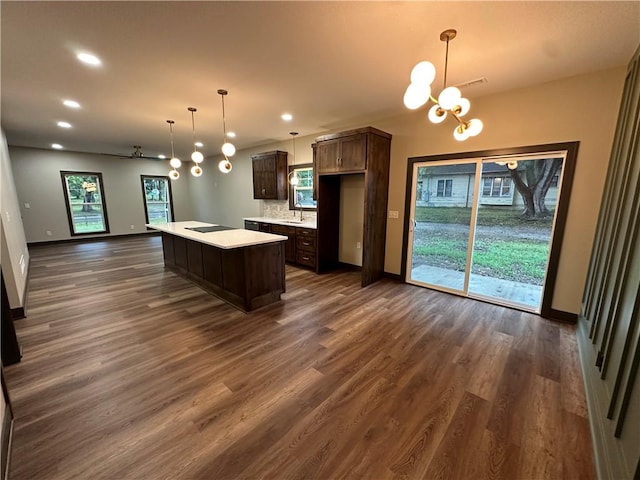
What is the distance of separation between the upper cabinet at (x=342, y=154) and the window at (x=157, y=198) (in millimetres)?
7384

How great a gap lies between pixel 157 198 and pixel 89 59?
7730mm

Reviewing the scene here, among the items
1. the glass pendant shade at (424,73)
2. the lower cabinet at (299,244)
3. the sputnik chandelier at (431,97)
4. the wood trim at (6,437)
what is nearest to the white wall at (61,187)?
the lower cabinet at (299,244)

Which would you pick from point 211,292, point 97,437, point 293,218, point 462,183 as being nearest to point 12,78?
point 211,292

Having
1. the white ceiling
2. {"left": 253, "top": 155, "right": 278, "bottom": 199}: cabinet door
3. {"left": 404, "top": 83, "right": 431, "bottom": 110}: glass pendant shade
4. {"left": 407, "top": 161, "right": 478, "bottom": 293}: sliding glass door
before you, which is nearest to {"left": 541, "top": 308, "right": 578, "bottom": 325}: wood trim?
{"left": 407, "top": 161, "right": 478, "bottom": 293}: sliding glass door

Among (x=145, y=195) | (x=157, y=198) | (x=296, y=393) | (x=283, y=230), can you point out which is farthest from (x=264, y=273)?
(x=157, y=198)

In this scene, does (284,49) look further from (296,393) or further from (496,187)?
→ (496,187)

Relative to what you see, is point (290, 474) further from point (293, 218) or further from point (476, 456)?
point (293, 218)

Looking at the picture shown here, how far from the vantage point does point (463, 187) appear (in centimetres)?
370

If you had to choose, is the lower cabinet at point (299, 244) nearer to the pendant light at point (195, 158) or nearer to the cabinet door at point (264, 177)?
the cabinet door at point (264, 177)

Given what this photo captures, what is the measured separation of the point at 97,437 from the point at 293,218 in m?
4.91

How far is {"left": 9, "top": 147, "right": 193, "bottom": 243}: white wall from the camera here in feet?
22.5

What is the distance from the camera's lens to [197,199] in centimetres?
948

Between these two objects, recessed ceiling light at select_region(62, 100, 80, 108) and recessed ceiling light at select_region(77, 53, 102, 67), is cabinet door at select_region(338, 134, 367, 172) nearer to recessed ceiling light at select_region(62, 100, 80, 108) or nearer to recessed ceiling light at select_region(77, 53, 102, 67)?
recessed ceiling light at select_region(77, 53, 102, 67)

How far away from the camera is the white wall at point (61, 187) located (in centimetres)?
686
